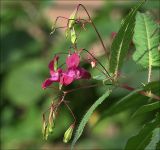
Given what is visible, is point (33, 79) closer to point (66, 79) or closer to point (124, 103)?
point (124, 103)

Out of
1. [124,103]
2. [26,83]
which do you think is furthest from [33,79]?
[124,103]

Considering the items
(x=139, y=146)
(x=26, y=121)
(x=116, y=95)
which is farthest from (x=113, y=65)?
(x=26, y=121)

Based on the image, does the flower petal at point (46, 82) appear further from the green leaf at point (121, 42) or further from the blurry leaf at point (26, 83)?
the blurry leaf at point (26, 83)

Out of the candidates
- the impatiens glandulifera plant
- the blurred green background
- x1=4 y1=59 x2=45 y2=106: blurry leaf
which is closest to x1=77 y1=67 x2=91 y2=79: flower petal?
the impatiens glandulifera plant

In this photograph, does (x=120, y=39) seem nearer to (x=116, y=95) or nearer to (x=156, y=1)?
(x=156, y=1)

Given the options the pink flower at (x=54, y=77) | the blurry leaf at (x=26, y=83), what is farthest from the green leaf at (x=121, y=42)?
the blurry leaf at (x=26, y=83)

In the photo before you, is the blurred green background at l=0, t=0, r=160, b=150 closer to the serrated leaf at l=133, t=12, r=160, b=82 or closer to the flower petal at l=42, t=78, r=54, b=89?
the serrated leaf at l=133, t=12, r=160, b=82
